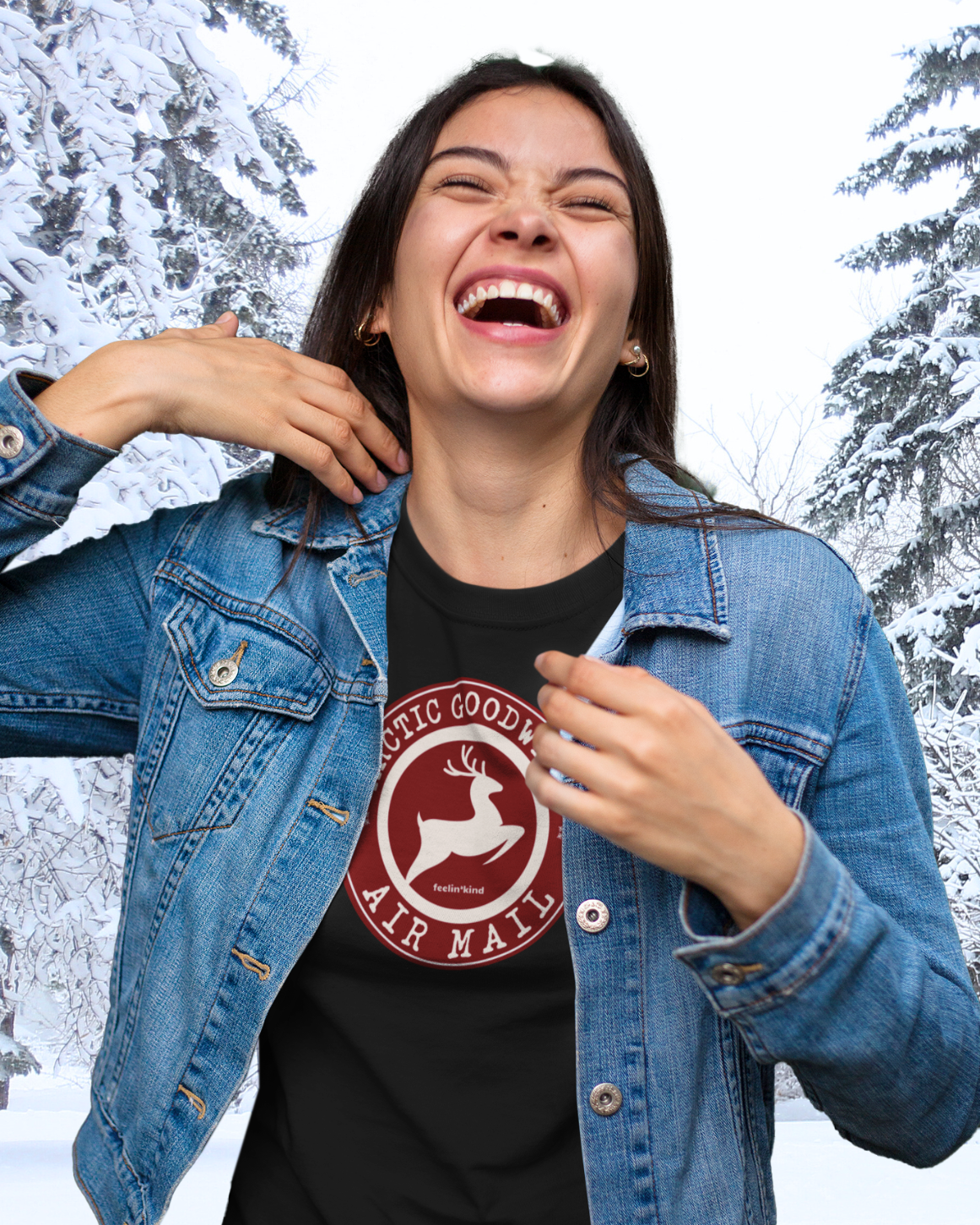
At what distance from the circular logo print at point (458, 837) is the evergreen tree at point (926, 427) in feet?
8.54

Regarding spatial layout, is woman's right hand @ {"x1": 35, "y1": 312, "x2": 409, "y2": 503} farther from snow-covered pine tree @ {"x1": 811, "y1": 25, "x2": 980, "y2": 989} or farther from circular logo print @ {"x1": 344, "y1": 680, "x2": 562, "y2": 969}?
snow-covered pine tree @ {"x1": 811, "y1": 25, "x2": 980, "y2": 989}

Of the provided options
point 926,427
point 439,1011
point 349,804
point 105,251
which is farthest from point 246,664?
point 926,427

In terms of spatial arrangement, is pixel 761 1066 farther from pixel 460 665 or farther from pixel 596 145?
pixel 596 145

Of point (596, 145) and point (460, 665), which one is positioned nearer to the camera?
point (460, 665)

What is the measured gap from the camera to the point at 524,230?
1281 millimetres

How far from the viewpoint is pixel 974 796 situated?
3514mm

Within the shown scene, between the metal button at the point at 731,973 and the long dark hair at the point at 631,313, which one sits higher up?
the long dark hair at the point at 631,313

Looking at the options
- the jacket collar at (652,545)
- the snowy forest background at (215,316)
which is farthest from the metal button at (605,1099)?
the snowy forest background at (215,316)

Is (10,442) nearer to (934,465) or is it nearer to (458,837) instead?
(458,837)

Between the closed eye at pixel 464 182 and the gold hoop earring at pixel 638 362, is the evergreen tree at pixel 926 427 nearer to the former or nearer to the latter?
the gold hoop earring at pixel 638 362

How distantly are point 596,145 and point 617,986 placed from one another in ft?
3.35

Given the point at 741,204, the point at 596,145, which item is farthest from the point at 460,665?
the point at 741,204

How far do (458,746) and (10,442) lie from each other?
61 centimetres

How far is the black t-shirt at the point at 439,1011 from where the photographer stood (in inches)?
45.4
